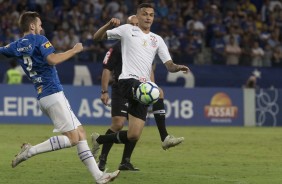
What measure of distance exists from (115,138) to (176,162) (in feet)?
7.90

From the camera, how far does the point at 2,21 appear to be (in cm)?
2856

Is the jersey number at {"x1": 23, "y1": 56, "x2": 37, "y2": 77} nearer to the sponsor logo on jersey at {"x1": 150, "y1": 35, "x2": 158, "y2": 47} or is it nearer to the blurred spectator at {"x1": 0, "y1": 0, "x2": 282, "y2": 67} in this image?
the sponsor logo on jersey at {"x1": 150, "y1": 35, "x2": 158, "y2": 47}

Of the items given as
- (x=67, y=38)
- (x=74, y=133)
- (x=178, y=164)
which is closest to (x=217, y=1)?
(x=67, y=38)

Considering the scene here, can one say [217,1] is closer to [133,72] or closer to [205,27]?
[205,27]

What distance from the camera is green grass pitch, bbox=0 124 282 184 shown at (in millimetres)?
12305

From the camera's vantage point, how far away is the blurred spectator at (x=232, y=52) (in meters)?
30.3

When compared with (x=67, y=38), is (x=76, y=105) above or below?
below

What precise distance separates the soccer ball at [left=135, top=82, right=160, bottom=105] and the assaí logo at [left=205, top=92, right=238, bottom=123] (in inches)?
621

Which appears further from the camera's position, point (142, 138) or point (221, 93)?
point (221, 93)

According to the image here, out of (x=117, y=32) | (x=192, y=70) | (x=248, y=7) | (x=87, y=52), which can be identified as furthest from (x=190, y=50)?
(x=117, y=32)

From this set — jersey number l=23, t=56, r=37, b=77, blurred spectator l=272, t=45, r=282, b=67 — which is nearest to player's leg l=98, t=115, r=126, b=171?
jersey number l=23, t=56, r=37, b=77

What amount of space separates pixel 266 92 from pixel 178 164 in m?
14.8

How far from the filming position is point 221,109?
28406 millimetres

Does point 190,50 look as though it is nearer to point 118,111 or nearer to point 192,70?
point 192,70
